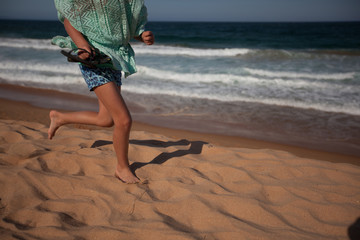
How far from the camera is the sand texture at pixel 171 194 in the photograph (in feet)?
6.37

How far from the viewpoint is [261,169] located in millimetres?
2947

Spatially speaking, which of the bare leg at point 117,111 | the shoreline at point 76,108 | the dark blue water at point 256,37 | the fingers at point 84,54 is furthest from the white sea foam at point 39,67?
the dark blue water at point 256,37

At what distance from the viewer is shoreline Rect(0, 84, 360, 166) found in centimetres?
388

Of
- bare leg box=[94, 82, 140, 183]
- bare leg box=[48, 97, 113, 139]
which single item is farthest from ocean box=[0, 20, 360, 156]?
bare leg box=[94, 82, 140, 183]

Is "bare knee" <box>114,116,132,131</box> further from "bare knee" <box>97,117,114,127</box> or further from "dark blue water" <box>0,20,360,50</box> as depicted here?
"dark blue water" <box>0,20,360,50</box>

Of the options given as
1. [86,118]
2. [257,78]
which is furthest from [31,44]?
[86,118]

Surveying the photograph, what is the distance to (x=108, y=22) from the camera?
2.22m

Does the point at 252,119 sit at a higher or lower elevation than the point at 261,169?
lower

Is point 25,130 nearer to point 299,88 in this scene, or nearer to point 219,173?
point 219,173

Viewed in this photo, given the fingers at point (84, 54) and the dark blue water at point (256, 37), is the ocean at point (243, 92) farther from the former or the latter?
the dark blue water at point (256, 37)

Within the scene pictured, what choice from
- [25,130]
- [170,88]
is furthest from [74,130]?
[170,88]

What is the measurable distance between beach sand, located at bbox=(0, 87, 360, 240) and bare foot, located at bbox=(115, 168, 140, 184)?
70 millimetres

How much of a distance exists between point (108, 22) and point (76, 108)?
12.6 ft

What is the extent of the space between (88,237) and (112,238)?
15 cm
